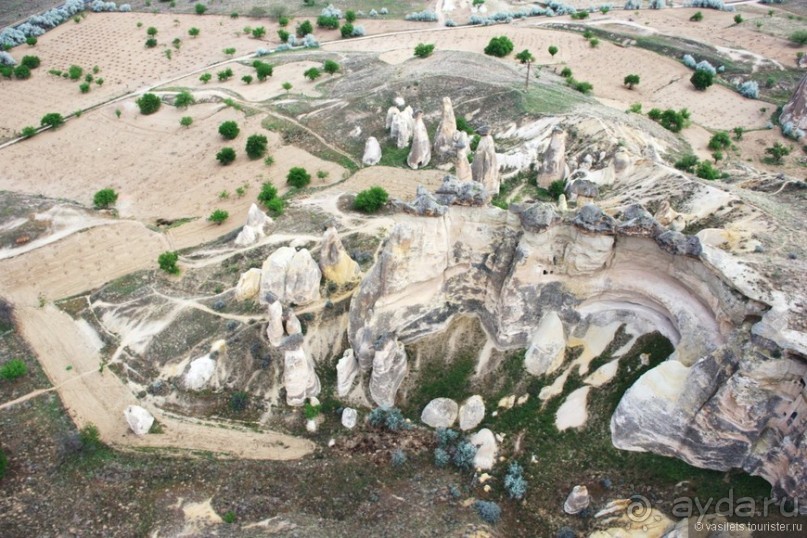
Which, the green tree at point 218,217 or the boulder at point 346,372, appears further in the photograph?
the green tree at point 218,217

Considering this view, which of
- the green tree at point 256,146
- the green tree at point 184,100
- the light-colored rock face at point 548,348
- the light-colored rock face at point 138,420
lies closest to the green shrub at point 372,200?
the green tree at point 256,146

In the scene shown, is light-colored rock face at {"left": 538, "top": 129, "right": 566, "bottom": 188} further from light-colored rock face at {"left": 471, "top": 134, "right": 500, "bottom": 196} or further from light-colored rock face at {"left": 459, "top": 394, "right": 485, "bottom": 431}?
light-colored rock face at {"left": 459, "top": 394, "right": 485, "bottom": 431}

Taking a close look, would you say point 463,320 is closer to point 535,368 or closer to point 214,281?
point 535,368

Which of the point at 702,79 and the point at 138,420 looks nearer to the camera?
the point at 138,420

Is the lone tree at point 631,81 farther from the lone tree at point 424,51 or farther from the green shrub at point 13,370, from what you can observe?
the green shrub at point 13,370

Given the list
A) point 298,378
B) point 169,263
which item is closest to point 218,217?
point 169,263

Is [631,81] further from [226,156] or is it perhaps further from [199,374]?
[199,374]

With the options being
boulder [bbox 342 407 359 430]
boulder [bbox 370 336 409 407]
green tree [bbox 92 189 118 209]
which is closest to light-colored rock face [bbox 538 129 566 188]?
boulder [bbox 370 336 409 407]
